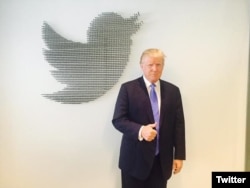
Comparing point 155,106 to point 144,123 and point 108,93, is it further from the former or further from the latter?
point 108,93

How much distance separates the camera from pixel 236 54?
219 centimetres

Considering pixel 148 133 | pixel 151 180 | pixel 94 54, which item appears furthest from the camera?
pixel 94 54

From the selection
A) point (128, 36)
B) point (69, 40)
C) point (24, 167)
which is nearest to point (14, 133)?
point (24, 167)

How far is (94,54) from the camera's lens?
2135 millimetres

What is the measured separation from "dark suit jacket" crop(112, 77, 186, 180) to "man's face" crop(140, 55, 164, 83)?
0.08m

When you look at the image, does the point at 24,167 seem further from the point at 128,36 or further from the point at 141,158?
the point at 128,36

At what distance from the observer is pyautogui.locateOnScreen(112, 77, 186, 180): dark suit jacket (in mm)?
1836

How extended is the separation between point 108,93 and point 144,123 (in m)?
0.46

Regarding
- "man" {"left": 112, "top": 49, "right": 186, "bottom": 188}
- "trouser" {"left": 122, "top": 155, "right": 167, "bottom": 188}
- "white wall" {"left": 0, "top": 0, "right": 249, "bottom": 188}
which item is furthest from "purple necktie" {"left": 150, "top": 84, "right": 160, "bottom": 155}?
"white wall" {"left": 0, "top": 0, "right": 249, "bottom": 188}

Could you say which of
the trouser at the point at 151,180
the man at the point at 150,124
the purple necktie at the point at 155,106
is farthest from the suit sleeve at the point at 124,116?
the trouser at the point at 151,180

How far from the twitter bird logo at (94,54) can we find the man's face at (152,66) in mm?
342

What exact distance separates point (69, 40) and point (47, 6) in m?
0.29

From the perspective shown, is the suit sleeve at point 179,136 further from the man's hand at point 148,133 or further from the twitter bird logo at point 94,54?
the twitter bird logo at point 94,54

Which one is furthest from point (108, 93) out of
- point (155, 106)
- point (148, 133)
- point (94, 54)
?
point (148, 133)
